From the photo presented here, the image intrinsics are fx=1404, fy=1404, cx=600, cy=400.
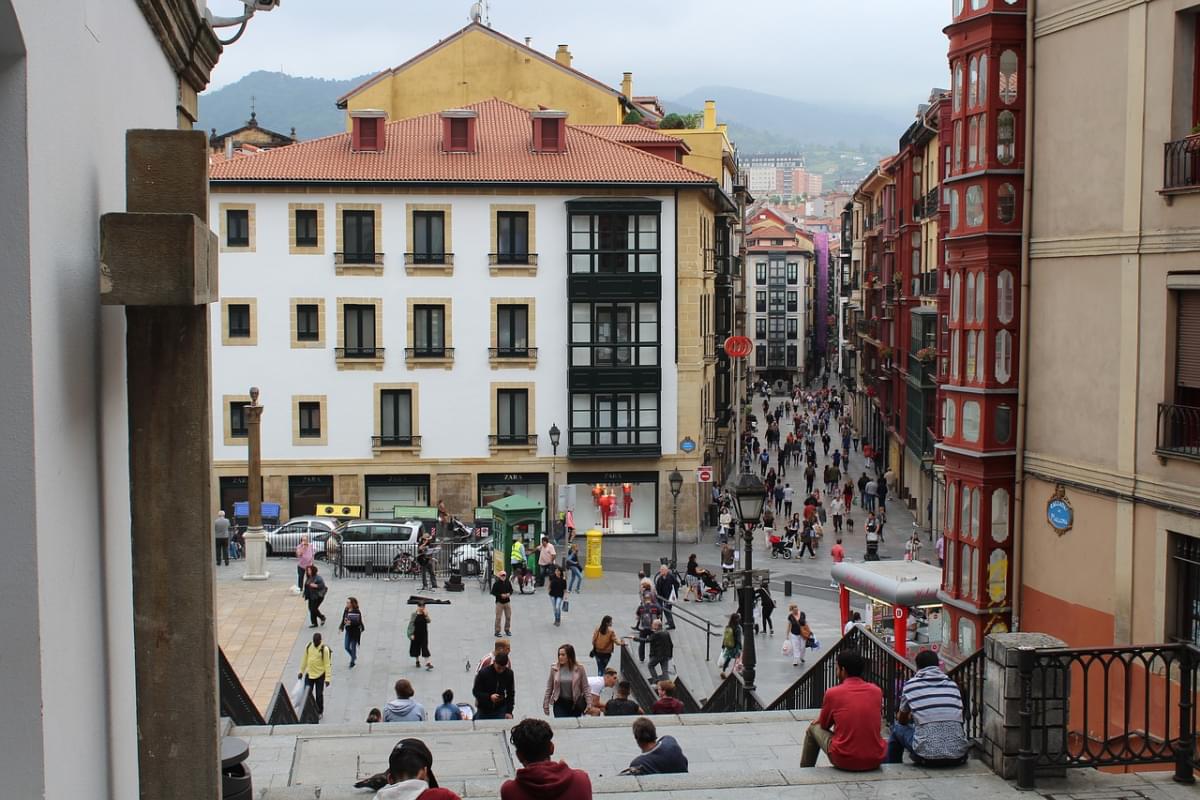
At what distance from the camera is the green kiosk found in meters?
34.8

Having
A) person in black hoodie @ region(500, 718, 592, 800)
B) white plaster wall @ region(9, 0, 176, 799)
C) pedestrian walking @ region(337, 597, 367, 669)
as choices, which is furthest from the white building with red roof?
white plaster wall @ region(9, 0, 176, 799)

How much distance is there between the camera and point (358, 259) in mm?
44000

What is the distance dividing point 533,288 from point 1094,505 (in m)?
29.0

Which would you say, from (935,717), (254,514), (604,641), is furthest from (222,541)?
(935,717)

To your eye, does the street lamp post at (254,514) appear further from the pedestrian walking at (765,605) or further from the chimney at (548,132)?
the chimney at (548,132)

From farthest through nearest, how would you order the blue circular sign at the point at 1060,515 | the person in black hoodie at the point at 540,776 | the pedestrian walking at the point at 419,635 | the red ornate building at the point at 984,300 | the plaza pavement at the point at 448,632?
the pedestrian walking at the point at 419,635 → the plaza pavement at the point at 448,632 → the red ornate building at the point at 984,300 → the blue circular sign at the point at 1060,515 → the person in black hoodie at the point at 540,776

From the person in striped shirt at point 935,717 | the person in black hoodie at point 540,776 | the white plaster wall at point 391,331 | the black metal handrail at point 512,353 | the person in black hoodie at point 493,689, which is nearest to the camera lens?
the person in black hoodie at point 540,776

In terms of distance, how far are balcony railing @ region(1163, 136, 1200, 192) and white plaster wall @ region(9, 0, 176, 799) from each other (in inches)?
490

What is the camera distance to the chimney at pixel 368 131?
148ft

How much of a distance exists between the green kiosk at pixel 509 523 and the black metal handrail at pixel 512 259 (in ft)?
35.3

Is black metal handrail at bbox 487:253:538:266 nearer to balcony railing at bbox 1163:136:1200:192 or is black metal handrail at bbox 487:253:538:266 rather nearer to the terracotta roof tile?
the terracotta roof tile

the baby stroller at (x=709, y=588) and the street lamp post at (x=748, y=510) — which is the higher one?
the street lamp post at (x=748, y=510)

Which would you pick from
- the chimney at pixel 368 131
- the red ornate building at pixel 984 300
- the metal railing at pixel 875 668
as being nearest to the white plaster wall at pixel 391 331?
the chimney at pixel 368 131

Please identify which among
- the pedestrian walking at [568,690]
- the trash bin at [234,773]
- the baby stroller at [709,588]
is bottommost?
the baby stroller at [709,588]
